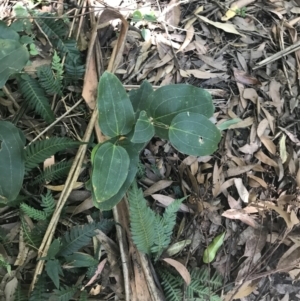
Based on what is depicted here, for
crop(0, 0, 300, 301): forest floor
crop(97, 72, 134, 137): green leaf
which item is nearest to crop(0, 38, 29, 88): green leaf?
crop(0, 0, 300, 301): forest floor

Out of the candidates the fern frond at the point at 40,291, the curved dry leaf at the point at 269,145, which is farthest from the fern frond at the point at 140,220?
the curved dry leaf at the point at 269,145

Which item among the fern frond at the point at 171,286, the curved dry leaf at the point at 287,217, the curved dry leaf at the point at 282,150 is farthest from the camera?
the curved dry leaf at the point at 282,150

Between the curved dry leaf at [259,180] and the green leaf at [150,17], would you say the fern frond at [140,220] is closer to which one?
the curved dry leaf at [259,180]

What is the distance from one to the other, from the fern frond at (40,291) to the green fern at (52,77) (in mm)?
660

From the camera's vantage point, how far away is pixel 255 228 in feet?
5.31

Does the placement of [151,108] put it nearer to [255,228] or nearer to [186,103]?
[186,103]

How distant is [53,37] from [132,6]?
0.35 m

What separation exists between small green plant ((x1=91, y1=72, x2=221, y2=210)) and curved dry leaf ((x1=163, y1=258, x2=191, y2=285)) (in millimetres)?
317

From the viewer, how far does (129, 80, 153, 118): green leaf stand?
1.37 metres

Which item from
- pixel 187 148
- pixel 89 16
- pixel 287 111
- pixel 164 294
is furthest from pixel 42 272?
pixel 287 111

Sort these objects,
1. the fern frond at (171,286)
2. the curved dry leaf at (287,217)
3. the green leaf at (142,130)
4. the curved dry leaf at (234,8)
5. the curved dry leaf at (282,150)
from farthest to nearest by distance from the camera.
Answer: the curved dry leaf at (234,8) < the curved dry leaf at (282,150) < the curved dry leaf at (287,217) < the fern frond at (171,286) < the green leaf at (142,130)

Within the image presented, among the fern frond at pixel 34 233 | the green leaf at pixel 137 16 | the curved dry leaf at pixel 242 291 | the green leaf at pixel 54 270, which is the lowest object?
the curved dry leaf at pixel 242 291

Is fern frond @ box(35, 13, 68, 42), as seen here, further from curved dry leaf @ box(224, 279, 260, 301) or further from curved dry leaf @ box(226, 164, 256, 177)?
curved dry leaf @ box(224, 279, 260, 301)

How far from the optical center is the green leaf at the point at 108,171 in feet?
4.19
